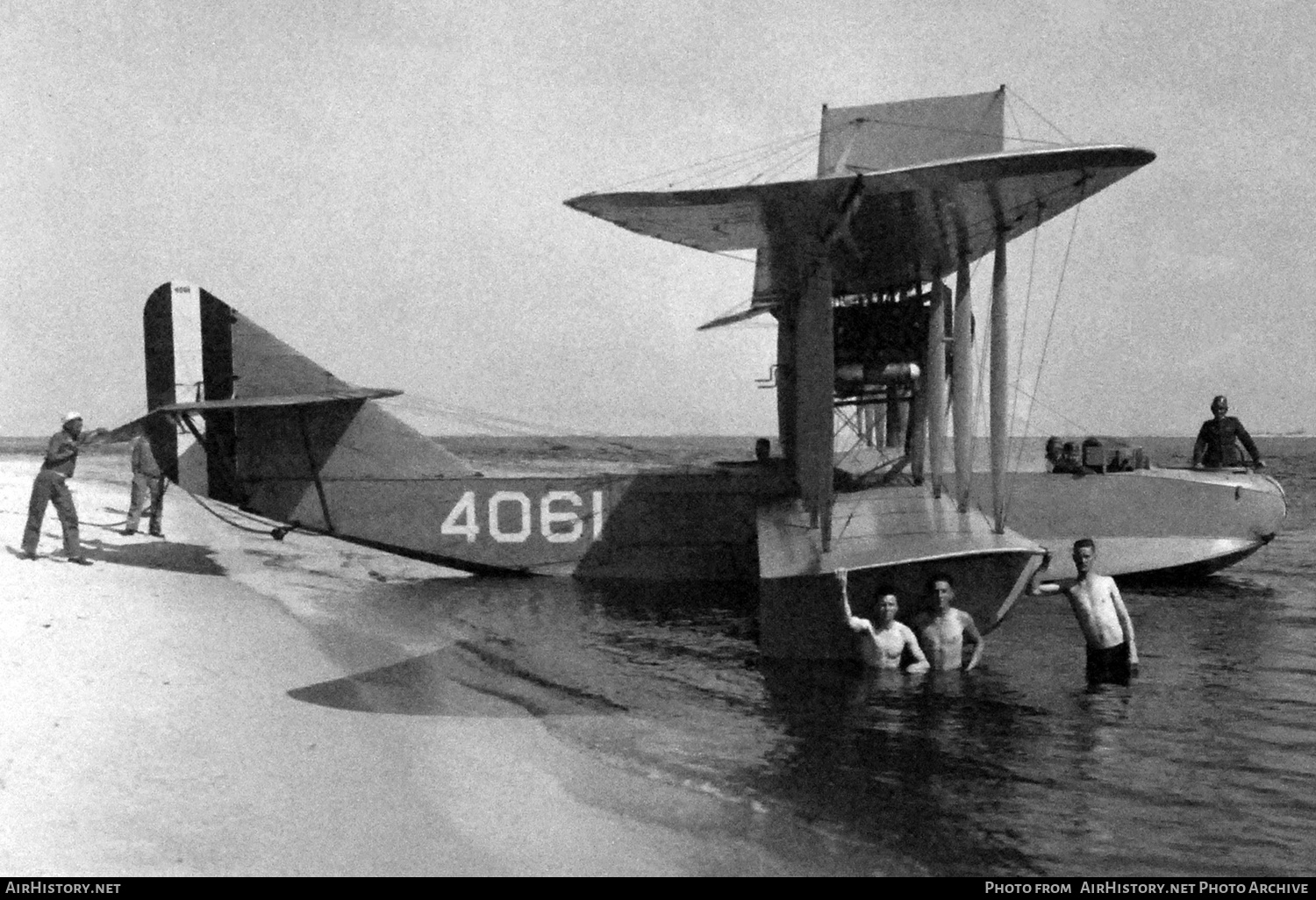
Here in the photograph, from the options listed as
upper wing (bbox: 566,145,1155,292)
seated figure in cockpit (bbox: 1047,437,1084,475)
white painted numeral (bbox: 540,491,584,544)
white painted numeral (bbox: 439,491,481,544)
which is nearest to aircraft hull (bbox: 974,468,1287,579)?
seated figure in cockpit (bbox: 1047,437,1084,475)

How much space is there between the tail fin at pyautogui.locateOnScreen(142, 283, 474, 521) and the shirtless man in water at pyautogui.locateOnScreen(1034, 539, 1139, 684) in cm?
914

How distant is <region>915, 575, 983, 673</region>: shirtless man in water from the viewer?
340 inches

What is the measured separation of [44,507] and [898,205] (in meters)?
9.86

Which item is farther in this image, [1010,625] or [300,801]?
[1010,625]

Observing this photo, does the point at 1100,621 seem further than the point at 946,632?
No

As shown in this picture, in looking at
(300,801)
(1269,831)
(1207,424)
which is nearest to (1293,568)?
(1207,424)

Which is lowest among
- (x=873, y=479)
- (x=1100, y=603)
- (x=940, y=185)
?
(x=1100, y=603)

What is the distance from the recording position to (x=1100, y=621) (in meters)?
8.29

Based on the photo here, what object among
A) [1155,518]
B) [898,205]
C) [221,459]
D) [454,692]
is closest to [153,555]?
[221,459]

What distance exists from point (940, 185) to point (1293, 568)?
1429 cm

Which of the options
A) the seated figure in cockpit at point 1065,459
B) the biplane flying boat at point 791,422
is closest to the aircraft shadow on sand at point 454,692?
the biplane flying boat at point 791,422

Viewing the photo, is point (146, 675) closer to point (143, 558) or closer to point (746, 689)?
point (746, 689)

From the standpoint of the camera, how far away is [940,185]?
8648 mm

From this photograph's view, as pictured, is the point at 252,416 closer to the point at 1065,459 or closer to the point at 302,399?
the point at 302,399
